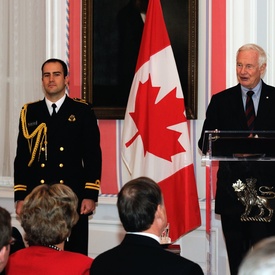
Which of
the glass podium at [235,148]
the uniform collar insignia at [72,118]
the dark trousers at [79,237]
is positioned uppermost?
the uniform collar insignia at [72,118]

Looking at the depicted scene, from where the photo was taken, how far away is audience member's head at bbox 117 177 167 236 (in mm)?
2746

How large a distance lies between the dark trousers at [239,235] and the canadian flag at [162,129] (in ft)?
4.77

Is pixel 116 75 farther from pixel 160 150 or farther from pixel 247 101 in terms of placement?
pixel 247 101

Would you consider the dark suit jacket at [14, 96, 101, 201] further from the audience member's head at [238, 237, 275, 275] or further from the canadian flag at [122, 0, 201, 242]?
the audience member's head at [238, 237, 275, 275]

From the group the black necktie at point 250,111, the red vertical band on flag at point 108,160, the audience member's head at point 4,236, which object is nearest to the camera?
the audience member's head at point 4,236

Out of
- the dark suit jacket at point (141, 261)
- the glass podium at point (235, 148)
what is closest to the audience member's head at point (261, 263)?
the dark suit jacket at point (141, 261)

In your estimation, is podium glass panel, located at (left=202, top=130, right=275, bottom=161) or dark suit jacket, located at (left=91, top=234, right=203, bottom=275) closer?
dark suit jacket, located at (left=91, top=234, right=203, bottom=275)

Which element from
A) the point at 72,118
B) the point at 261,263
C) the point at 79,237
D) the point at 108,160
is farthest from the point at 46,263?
the point at 108,160

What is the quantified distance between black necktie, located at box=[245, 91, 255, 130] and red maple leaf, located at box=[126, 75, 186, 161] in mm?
885

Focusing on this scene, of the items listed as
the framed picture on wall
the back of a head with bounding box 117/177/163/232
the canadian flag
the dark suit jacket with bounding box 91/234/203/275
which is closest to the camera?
the dark suit jacket with bounding box 91/234/203/275

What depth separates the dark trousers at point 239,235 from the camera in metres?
3.79

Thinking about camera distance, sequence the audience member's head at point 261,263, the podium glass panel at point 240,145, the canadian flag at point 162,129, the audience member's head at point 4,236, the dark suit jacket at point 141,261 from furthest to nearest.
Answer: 1. the canadian flag at point 162,129
2. the podium glass panel at point 240,145
3. the dark suit jacket at point 141,261
4. the audience member's head at point 4,236
5. the audience member's head at point 261,263

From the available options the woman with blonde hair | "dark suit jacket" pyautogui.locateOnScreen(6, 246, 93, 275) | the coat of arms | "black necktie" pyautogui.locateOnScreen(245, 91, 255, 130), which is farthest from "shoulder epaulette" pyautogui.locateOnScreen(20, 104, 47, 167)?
"dark suit jacket" pyautogui.locateOnScreen(6, 246, 93, 275)

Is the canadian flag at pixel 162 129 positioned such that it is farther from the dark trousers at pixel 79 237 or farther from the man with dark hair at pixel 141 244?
the man with dark hair at pixel 141 244
